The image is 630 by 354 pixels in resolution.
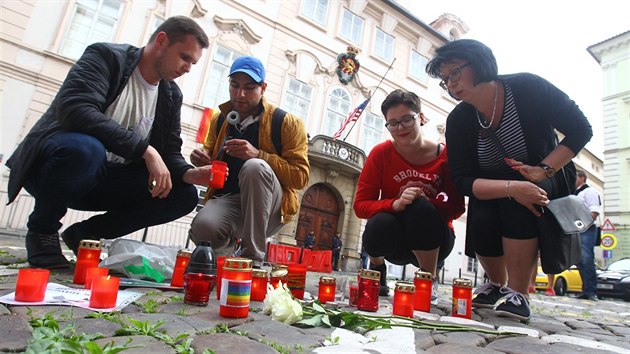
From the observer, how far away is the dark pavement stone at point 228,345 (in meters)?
1.03

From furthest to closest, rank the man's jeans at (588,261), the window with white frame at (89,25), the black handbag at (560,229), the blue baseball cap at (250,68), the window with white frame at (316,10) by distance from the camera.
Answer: the window with white frame at (316,10), the window with white frame at (89,25), the man's jeans at (588,261), the blue baseball cap at (250,68), the black handbag at (560,229)

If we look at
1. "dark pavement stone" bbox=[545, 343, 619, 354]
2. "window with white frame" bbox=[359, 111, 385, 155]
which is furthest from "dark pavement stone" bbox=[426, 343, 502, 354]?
"window with white frame" bbox=[359, 111, 385, 155]

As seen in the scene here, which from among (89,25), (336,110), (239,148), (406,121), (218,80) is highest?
(336,110)

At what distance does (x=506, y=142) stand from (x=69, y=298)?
2.44 m

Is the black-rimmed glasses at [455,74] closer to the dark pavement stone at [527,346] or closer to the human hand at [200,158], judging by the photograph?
the dark pavement stone at [527,346]

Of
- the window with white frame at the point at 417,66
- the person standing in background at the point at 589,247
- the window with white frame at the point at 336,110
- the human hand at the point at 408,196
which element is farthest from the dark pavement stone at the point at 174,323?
the window with white frame at the point at 417,66

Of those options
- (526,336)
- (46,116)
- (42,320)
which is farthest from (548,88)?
(46,116)

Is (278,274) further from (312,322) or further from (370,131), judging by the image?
(370,131)

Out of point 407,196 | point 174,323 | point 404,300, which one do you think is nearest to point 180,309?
point 174,323

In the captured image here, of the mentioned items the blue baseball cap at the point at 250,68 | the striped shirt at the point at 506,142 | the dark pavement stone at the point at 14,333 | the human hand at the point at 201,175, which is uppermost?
the blue baseball cap at the point at 250,68

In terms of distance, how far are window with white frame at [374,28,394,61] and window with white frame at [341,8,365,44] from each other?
0.84 meters

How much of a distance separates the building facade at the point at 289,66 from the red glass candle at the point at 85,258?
538 cm

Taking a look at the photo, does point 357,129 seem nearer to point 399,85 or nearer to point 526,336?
point 399,85

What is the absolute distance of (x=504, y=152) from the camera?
92.4 inches
